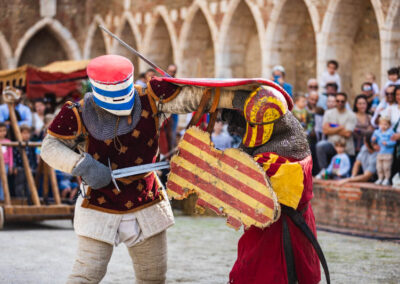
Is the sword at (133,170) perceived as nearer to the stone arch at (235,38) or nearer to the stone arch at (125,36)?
the stone arch at (235,38)

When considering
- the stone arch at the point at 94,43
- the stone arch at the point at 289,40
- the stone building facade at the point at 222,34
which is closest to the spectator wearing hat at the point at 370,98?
the stone building facade at the point at 222,34

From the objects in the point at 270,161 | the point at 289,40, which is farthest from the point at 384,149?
the point at 289,40

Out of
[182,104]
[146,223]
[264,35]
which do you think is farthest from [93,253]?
[264,35]

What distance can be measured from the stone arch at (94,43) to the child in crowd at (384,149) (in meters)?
14.1

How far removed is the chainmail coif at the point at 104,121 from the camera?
4.45m

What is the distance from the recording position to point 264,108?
4254 mm

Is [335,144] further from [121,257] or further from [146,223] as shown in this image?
[146,223]

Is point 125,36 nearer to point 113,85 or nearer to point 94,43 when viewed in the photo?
point 94,43

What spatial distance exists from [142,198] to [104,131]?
428mm

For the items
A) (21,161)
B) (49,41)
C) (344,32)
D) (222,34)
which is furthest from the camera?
(49,41)

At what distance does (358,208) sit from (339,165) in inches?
28.9

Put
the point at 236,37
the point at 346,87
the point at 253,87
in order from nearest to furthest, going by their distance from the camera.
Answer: the point at 253,87 < the point at 346,87 < the point at 236,37

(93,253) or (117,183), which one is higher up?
(117,183)

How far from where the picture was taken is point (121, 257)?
742 centimetres
